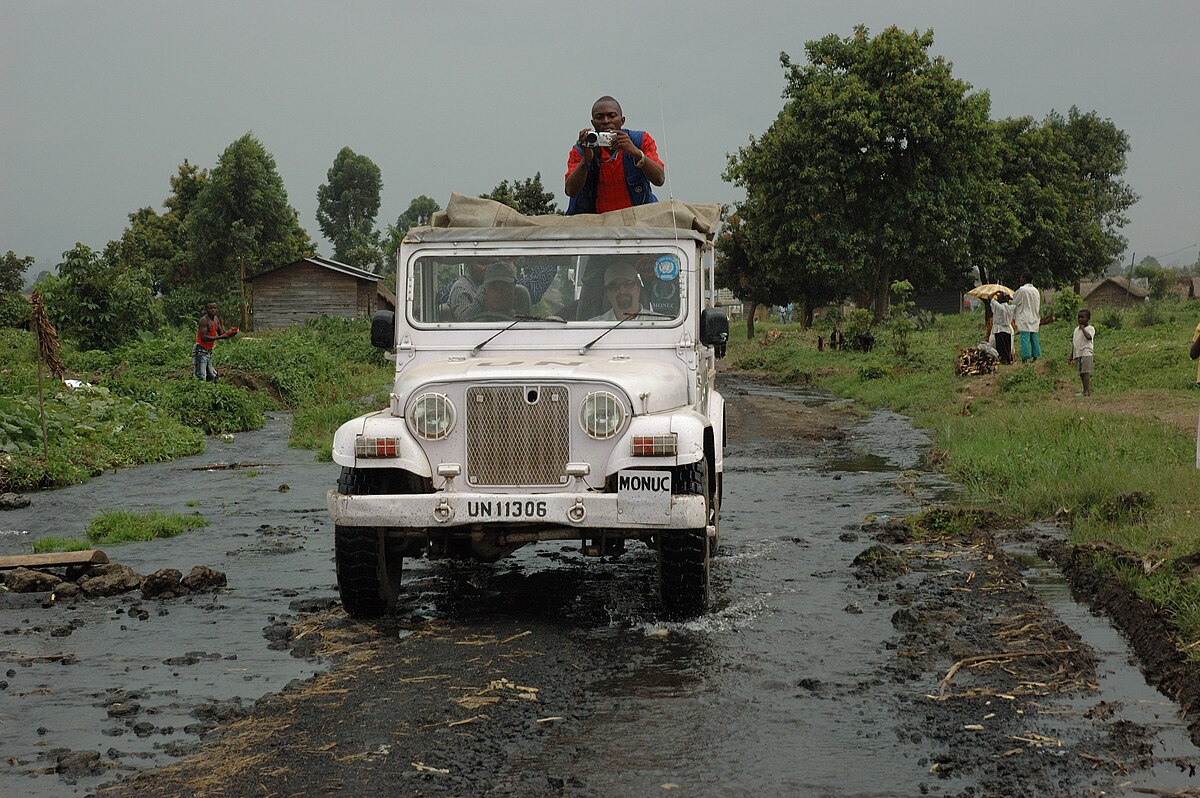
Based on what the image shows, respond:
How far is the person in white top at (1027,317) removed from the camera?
23.5 m

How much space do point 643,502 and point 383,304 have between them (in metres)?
51.9

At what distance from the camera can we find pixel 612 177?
29.8 ft

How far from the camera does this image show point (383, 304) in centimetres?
5725

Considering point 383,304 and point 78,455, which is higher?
point 383,304

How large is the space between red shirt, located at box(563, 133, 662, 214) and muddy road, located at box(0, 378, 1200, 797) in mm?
2561

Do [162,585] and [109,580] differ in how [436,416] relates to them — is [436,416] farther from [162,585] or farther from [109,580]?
[109,580]

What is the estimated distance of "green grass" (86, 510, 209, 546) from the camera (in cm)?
1038

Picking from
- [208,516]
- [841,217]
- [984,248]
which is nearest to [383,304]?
[841,217]

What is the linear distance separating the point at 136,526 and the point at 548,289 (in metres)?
4.84

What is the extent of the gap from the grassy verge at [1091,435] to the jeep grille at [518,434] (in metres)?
3.23

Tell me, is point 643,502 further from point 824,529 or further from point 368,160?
point 368,160

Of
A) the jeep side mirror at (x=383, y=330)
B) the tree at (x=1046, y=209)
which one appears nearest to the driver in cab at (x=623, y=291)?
the jeep side mirror at (x=383, y=330)

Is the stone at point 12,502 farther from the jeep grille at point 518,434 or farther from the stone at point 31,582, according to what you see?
the jeep grille at point 518,434

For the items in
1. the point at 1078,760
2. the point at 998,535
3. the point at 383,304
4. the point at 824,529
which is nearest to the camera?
the point at 1078,760
